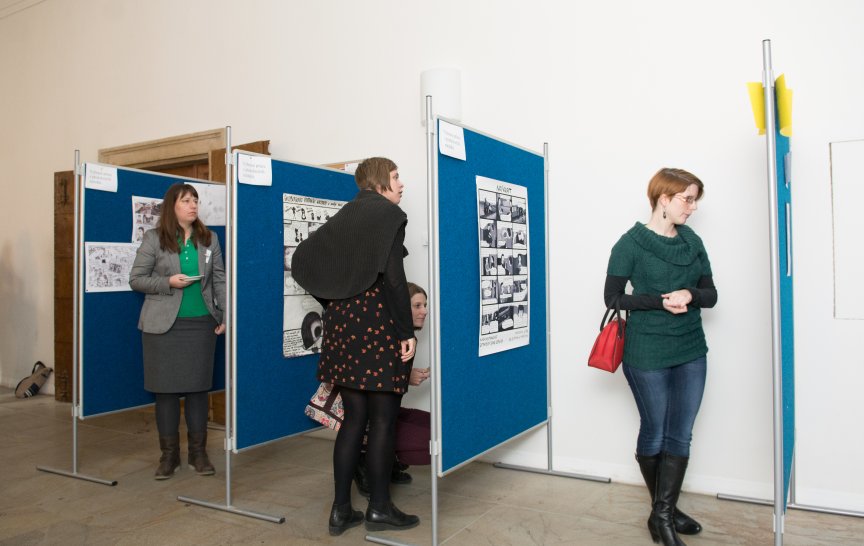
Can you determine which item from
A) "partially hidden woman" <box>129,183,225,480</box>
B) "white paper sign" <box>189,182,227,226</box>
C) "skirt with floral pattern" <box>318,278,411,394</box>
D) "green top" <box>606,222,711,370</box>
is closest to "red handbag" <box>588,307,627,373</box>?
"green top" <box>606,222,711,370</box>

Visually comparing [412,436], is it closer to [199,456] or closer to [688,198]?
[199,456]

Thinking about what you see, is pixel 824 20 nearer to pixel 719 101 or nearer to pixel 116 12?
pixel 719 101

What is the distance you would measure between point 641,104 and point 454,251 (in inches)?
51.6

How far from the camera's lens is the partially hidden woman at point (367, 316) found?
244cm

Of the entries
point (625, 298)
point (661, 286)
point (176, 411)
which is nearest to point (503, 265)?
point (625, 298)

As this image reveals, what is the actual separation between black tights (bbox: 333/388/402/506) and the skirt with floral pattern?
3.0 inches

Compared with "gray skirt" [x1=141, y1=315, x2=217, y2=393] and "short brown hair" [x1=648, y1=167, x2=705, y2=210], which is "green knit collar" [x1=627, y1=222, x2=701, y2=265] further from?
"gray skirt" [x1=141, y1=315, x2=217, y2=393]

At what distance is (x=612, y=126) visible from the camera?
323 cm

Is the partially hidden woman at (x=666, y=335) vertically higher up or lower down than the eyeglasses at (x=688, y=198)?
lower down

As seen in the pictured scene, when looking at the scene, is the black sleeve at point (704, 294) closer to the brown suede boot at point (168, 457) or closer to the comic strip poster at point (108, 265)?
the brown suede boot at point (168, 457)

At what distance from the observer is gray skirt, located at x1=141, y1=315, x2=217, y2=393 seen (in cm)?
329

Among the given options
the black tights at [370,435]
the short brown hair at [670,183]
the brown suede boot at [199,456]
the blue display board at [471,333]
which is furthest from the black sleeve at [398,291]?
the brown suede boot at [199,456]

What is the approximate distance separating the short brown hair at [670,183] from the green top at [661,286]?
0.43 ft

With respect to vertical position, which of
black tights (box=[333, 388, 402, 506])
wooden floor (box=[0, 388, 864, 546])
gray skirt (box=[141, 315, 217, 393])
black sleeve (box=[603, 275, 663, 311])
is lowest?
wooden floor (box=[0, 388, 864, 546])
